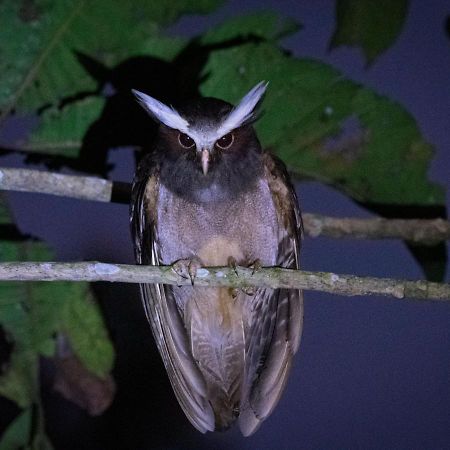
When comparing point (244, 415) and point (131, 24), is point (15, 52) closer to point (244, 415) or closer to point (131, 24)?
point (131, 24)

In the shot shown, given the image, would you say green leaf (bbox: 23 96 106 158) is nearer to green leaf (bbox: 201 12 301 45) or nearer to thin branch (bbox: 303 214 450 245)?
green leaf (bbox: 201 12 301 45)

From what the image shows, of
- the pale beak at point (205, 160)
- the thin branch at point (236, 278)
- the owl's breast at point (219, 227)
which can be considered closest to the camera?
the thin branch at point (236, 278)

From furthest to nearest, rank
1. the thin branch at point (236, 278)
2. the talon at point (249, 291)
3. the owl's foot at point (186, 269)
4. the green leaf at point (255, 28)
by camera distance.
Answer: the green leaf at point (255, 28) → the talon at point (249, 291) → the owl's foot at point (186, 269) → the thin branch at point (236, 278)

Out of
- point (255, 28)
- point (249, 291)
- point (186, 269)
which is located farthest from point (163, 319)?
point (255, 28)

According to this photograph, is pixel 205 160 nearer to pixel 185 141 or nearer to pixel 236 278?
pixel 185 141

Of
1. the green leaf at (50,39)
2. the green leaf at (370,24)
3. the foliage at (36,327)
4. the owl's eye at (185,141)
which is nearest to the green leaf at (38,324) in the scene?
the foliage at (36,327)

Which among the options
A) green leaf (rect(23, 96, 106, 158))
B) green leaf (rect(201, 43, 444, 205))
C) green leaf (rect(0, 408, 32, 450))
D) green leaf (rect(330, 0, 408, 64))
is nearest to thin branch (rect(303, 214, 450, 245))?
green leaf (rect(201, 43, 444, 205))

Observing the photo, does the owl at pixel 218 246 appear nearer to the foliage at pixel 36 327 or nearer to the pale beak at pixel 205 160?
the pale beak at pixel 205 160
